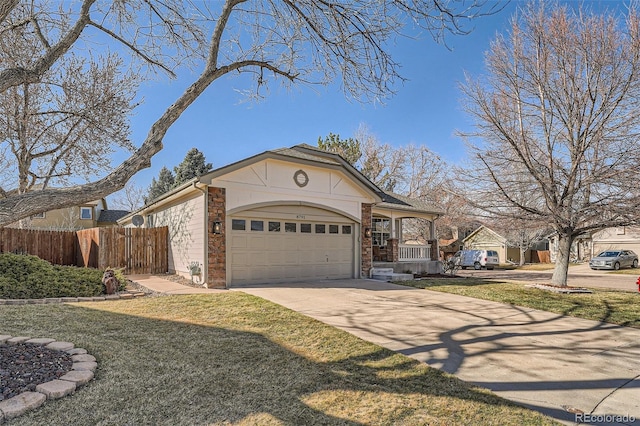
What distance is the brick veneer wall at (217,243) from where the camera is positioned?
970cm

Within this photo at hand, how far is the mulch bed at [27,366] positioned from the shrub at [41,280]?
4.29m

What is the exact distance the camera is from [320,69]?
618cm

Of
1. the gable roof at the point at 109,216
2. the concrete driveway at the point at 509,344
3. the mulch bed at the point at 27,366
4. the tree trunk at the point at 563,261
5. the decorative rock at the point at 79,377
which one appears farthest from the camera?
the gable roof at the point at 109,216

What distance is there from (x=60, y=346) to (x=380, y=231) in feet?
50.2

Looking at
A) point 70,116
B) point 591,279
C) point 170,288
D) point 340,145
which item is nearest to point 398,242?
point 591,279

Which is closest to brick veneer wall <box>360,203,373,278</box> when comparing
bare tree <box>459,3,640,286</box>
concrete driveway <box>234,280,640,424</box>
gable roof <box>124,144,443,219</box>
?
gable roof <box>124,144,443,219</box>

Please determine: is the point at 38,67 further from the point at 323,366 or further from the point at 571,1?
the point at 571,1

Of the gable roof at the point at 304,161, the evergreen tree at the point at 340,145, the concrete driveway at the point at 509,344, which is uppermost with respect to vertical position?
the evergreen tree at the point at 340,145

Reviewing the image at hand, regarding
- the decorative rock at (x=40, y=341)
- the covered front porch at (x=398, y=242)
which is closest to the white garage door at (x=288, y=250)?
the covered front porch at (x=398, y=242)

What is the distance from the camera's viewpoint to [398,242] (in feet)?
54.4

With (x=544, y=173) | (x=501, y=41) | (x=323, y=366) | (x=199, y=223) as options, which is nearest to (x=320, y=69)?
(x=323, y=366)

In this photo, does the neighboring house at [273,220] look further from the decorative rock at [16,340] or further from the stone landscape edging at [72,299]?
the decorative rock at [16,340]

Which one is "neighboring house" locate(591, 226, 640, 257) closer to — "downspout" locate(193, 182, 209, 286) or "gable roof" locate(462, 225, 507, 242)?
"gable roof" locate(462, 225, 507, 242)

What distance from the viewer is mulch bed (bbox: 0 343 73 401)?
3111 millimetres
